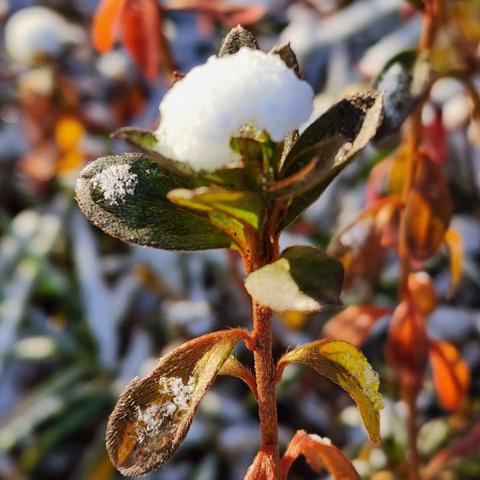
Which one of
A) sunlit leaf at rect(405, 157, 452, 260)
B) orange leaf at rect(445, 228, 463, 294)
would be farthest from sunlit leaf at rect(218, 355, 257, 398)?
orange leaf at rect(445, 228, 463, 294)

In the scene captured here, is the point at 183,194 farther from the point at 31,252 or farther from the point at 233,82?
the point at 31,252

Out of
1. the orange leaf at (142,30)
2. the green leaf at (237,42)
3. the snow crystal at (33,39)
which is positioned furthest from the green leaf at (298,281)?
the snow crystal at (33,39)

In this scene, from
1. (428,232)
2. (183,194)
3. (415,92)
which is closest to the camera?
(183,194)

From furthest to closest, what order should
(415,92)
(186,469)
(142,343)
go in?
(142,343), (186,469), (415,92)

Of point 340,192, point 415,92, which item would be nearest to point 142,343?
point 340,192

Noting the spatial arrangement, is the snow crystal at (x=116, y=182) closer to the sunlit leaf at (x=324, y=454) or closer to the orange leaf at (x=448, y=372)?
the sunlit leaf at (x=324, y=454)
